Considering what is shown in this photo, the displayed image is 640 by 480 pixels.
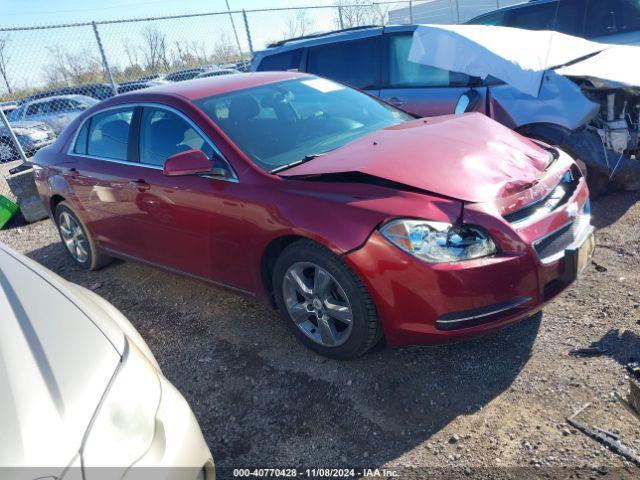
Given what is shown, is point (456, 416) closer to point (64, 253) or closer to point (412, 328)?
point (412, 328)

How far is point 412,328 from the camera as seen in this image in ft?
8.80

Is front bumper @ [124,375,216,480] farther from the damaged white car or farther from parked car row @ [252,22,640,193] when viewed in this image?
parked car row @ [252,22,640,193]

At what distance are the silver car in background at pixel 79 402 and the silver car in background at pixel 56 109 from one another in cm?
1344

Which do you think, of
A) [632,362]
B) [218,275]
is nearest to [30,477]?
[218,275]

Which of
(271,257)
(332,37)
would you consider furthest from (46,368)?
(332,37)

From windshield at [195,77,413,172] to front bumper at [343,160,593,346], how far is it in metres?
1.01

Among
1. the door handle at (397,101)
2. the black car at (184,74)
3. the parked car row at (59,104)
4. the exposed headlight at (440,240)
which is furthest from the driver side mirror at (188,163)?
the black car at (184,74)

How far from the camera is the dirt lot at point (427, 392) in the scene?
2.32 meters

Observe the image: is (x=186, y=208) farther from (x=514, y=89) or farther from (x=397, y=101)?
(x=514, y=89)

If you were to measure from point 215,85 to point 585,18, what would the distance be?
224 inches

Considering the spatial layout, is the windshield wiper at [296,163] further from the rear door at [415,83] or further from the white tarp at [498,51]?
the white tarp at [498,51]

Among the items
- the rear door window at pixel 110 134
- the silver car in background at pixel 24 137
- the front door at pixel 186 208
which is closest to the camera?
the front door at pixel 186 208

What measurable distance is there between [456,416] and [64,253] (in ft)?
16.0

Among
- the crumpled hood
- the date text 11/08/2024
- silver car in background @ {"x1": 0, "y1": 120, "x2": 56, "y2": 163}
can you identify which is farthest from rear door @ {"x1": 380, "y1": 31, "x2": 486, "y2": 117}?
silver car in background @ {"x1": 0, "y1": 120, "x2": 56, "y2": 163}
